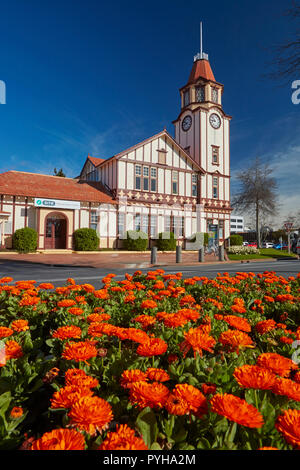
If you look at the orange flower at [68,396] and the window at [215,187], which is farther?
the window at [215,187]

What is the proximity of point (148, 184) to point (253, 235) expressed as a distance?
55.5 m

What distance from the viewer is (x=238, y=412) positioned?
30.6 inches

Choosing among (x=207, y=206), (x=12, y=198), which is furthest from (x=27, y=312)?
(x=207, y=206)

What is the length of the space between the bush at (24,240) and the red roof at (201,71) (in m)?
24.5

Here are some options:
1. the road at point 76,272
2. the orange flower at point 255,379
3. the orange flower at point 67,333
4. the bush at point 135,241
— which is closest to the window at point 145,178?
the bush at point 135,241

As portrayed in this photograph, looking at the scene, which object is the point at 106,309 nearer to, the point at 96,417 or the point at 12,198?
the point at 96,417

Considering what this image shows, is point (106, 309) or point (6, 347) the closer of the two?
point (6, 347)

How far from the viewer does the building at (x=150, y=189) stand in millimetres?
21578

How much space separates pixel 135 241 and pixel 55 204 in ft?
23.7

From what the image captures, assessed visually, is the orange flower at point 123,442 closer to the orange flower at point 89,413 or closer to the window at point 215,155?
the orange flower at point 89,413

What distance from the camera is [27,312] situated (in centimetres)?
247

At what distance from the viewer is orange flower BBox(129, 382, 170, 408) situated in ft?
2.87

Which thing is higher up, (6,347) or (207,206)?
(207,206)
